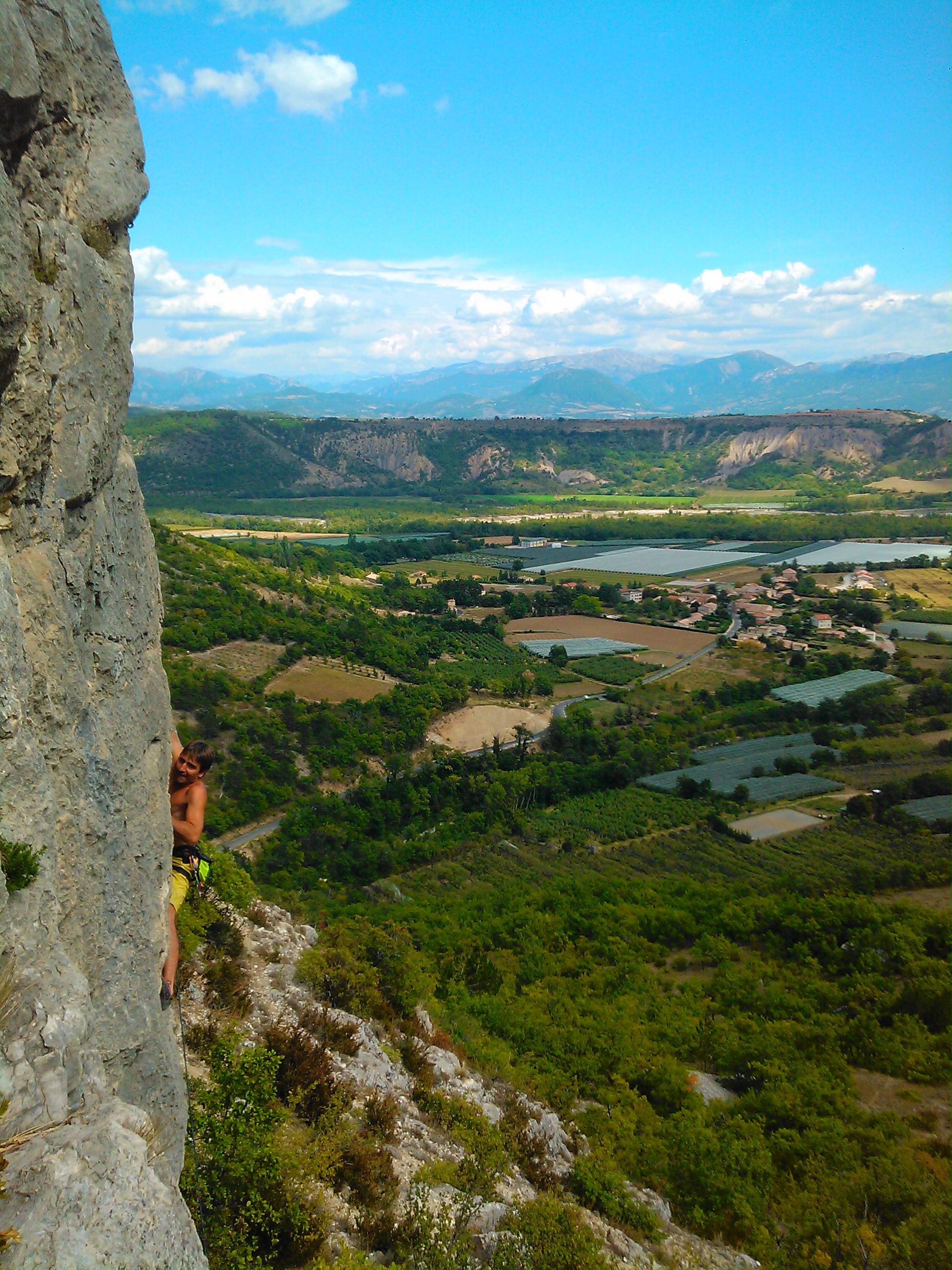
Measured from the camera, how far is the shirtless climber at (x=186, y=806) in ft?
25.4

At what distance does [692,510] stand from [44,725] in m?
175

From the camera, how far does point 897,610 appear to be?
91375mm

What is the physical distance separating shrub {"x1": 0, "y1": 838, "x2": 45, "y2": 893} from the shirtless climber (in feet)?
8.45

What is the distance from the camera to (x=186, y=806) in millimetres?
8016

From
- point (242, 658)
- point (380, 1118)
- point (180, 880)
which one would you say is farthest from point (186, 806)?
point (242, 658)

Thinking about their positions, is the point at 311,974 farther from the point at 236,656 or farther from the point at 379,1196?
the point at 236,656

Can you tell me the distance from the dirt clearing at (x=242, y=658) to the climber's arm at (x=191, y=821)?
159 feet

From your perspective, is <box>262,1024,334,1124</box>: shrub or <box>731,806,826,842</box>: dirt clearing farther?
<box>731,806,826,842</box>: dirt clearing

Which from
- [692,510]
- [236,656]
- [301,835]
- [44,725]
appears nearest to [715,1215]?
[44,725]

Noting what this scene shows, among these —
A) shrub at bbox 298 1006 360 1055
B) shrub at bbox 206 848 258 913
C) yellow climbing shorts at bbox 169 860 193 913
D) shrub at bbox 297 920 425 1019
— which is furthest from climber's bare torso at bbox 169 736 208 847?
shrub at bbox 297 920 425 1019

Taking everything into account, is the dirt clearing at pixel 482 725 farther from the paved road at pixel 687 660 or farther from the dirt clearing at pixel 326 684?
the paved road at pixel 687 660

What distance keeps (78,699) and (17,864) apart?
1.39m

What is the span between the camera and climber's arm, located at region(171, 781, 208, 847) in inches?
310

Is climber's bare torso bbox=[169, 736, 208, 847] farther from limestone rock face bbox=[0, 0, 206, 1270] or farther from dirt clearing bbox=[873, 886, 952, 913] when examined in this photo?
dirt clearing bbox=[873, 886, 952, 913]
